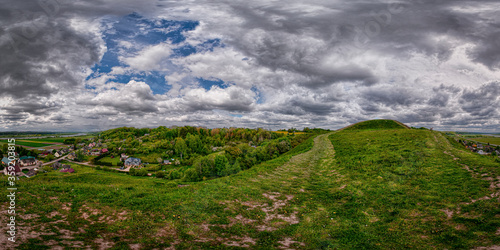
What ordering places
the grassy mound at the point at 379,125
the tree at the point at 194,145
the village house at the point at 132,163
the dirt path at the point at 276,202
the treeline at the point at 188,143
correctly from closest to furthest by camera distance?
the dirt path at the point at 276,202 < the grassy mound at the point at 379,125 < the village house at the point at 132,163 < the treeline at the point at 188,143 < the tree at the point at 194,145

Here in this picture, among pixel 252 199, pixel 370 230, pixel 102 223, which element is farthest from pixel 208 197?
pixel 370 230

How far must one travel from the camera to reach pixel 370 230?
7.44 metres

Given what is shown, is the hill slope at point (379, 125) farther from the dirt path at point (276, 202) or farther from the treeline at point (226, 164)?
the dirt path at point (276, 202)

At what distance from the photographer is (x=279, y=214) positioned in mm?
8984

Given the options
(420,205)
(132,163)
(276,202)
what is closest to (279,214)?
(276,202)

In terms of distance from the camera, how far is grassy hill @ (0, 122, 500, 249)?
20.7 feet

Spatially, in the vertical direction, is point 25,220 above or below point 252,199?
above

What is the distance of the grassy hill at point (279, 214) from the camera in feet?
20.7

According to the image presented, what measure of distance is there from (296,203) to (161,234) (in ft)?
22.6

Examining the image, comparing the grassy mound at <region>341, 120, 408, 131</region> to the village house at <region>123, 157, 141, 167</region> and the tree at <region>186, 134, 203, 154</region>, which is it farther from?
the tree at <region>186, 134, 203, 154</region>

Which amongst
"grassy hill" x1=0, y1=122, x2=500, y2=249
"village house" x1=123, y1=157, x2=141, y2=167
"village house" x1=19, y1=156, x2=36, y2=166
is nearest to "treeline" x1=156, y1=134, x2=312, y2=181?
"grassy hill" x1=0, y1=122, x2=500, y2=249

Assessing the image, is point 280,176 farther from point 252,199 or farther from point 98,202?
point 98,202

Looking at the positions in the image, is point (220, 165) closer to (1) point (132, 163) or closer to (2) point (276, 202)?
(2) point (276, 202)

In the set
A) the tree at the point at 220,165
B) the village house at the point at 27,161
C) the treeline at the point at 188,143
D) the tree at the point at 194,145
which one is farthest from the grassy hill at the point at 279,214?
the tree at the point at 194,145
